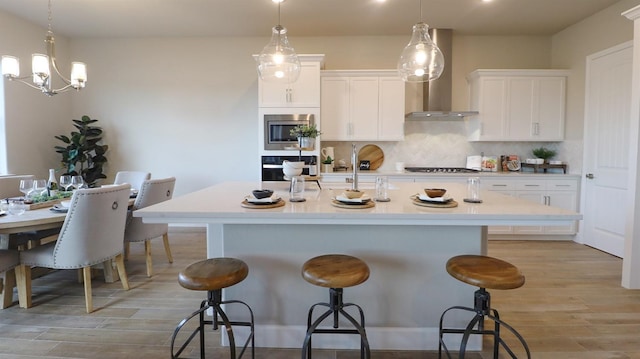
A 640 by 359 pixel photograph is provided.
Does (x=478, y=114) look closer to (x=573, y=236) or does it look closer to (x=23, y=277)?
(x=573, y=236)

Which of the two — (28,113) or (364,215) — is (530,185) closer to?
(364,215)

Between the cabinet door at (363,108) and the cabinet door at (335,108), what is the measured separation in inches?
3.0

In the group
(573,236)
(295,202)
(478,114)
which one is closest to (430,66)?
(295,202)

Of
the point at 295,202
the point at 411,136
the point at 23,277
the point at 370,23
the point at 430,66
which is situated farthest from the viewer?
the point at 411,136

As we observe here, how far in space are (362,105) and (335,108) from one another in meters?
0.38

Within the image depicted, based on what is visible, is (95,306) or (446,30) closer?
(95,306)

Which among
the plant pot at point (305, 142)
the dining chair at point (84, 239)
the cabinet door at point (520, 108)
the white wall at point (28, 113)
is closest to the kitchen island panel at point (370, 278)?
the plant pot at point (305, 142)

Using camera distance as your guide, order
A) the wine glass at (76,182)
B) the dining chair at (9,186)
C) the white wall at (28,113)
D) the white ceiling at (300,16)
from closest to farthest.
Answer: the wine glass at (76,182)
the dining chair at (9,186)
the white ceiling at (300,16)
the white wall at (28,113)

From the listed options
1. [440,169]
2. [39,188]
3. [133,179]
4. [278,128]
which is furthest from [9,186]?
[440,169]

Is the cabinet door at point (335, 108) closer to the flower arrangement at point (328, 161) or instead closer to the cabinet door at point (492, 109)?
the flower arrangement at point (328, 161)

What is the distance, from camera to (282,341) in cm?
215

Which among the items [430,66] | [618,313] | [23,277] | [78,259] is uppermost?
[430,66]

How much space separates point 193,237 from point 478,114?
4.43m

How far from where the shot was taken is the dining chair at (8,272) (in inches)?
99.0
